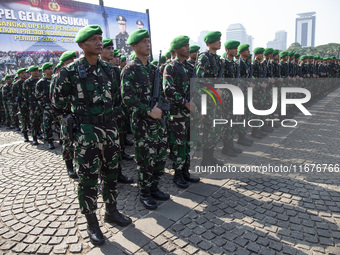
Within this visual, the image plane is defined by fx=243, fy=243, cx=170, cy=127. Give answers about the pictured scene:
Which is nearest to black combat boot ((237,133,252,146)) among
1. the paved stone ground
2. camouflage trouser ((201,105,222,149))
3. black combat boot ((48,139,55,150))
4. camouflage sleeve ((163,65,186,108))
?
the paved stone ground

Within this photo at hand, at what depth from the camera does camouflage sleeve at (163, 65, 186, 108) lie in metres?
3.88

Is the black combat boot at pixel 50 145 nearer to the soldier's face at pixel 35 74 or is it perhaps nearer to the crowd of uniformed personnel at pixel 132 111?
the soldier's face at pixel 35 74

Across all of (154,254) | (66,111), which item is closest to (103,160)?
(66,111)

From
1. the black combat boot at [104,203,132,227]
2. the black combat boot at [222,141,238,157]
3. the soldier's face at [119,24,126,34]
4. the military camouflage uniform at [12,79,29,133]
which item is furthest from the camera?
the soldier's face at [119,24,126,34]

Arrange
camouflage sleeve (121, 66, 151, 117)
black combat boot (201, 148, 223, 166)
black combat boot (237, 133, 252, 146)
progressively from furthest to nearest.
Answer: black combat boot (237, 133, 252, 146) → black combat boot (201, 148, 223, 166) → camouflage sleeve (121, 66, 151, 117)

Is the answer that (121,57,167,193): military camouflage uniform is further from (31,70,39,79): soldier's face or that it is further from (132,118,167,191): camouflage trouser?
(31,70,39,79): soldier's face

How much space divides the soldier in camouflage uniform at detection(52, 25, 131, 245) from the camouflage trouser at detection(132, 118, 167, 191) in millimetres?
562

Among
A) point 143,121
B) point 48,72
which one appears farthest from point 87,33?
point 48,72

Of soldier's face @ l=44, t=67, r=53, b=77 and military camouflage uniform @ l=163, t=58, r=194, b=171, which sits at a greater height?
soldier's face @ l=44, t=67, r=53, b=77

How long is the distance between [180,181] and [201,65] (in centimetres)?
223

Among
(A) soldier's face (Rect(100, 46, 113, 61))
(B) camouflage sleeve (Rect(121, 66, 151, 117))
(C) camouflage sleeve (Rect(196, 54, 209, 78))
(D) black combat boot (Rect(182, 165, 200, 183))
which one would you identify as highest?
(A) soldier's face (Rect(100, 46, 113, 61))

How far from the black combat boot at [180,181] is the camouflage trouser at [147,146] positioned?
73cm

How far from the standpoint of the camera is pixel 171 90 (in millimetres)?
3883

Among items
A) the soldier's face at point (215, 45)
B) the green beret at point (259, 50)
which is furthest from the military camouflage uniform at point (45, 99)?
the green beret at point (259, 50)
